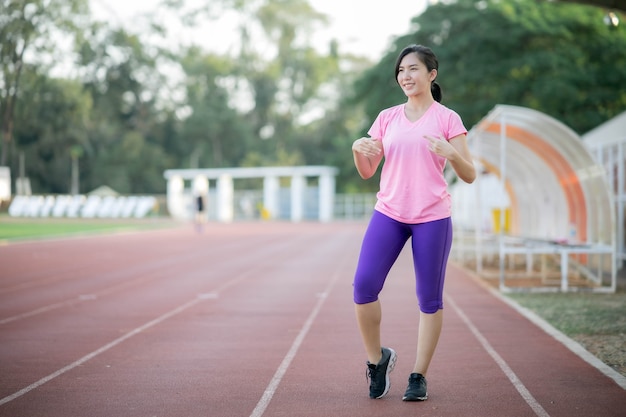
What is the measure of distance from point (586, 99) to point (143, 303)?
18.9 metres

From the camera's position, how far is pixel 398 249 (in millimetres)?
5113

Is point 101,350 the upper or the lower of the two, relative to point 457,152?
lower

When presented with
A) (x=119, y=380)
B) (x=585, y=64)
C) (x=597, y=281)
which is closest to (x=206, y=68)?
(x=585, y=64)

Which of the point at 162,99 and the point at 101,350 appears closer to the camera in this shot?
the point at 101,350

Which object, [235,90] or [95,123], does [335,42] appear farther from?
[95,123]

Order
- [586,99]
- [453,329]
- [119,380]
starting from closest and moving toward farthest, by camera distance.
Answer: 1. [119,380]
2. [453,329]
3. [586,99]

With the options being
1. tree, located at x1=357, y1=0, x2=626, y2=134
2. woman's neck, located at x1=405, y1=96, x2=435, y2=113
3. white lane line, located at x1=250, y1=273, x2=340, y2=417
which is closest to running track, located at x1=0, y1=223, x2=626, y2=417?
white lane line, located at x1=250, y1=273, x2=340, y2=417

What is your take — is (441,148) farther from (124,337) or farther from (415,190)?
(124,337)

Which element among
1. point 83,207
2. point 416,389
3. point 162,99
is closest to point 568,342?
point 416,389

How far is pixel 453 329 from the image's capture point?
8.73 m

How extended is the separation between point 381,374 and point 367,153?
1350 mm

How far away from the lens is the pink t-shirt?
16.3 ft

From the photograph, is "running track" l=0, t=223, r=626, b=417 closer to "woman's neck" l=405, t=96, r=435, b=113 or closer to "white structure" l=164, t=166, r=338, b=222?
"woman's neck" l=405, t=96, r=435, b=113

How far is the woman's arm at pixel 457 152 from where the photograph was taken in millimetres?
4723
